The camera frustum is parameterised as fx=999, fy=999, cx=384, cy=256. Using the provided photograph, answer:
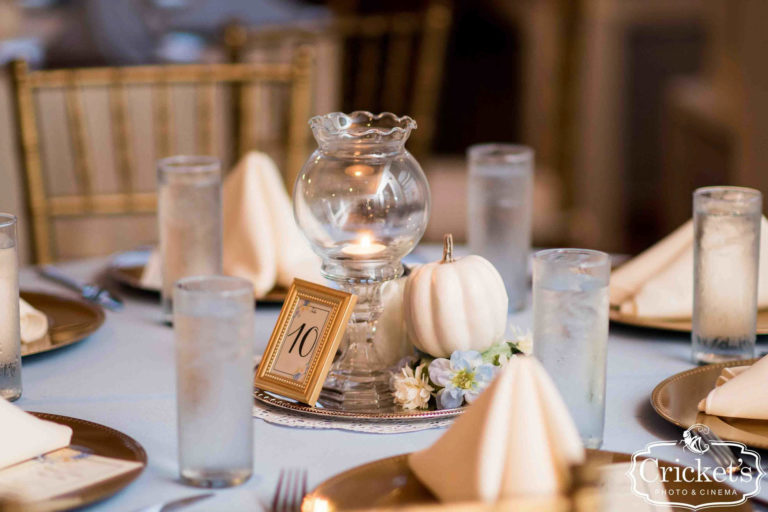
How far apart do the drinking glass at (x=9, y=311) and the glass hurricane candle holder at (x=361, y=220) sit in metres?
0.27

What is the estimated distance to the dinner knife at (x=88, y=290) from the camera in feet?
4.28

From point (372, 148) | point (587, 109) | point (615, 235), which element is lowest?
point (615, 235)

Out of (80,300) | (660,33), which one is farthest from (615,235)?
(80,300)

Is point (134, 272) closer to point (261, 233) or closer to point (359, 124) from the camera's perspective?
point (261, 233)

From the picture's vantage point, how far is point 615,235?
15.9 ft

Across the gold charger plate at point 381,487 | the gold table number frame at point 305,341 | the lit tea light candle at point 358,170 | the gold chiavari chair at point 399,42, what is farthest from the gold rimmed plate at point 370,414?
the gold chiavari chair at point 399,42

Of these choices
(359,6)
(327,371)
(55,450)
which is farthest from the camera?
(359,6)

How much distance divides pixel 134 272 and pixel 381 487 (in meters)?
0.81

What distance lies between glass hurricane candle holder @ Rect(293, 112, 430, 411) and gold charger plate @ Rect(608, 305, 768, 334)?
341mm

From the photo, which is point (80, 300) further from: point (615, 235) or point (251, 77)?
point (615, 235)

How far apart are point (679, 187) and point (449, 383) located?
3667 mm

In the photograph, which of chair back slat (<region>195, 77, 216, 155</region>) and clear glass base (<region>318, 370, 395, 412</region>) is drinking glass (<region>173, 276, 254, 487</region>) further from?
chair back slat (<region>195, 77, 216, 155</region>)

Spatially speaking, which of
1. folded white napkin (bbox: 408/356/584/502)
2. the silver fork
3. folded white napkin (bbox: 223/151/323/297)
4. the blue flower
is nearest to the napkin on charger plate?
folded white napkin (bbox: 223/151/323/297)

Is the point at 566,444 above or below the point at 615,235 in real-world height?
above
